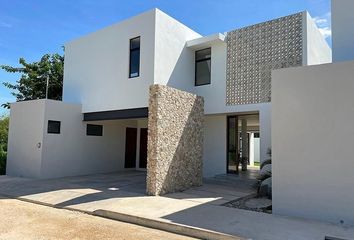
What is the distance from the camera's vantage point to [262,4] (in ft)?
33.5

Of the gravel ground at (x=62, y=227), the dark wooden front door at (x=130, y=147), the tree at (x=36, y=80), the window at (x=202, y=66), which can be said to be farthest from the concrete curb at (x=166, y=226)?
the tree at (x=36, y=80)

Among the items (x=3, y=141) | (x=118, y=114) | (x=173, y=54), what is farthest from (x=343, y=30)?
(x=3, y=141)

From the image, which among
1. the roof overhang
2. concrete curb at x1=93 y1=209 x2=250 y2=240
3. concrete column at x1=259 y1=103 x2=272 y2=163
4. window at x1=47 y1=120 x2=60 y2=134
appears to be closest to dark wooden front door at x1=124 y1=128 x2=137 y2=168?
window at x1=47 y1=120 x2=60 y2=134

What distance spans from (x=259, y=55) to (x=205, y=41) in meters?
2.43

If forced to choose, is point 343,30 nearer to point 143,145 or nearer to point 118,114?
point 118,114

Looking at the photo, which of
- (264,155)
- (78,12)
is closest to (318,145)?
(264,155)

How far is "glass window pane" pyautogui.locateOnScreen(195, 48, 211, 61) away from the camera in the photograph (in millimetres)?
13914

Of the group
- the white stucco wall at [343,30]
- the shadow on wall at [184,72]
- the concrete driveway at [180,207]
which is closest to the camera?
the concrete driveway at [180,207]

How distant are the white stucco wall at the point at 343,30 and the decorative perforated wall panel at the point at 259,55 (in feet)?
8.17

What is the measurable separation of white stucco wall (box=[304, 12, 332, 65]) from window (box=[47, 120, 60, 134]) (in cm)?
1074

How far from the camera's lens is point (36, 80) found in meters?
21.6

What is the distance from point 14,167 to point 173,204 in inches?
388

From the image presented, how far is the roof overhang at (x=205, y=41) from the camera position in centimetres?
1305

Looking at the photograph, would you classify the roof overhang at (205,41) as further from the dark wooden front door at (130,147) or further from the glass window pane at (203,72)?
the dark wooden front door at (130,147)
